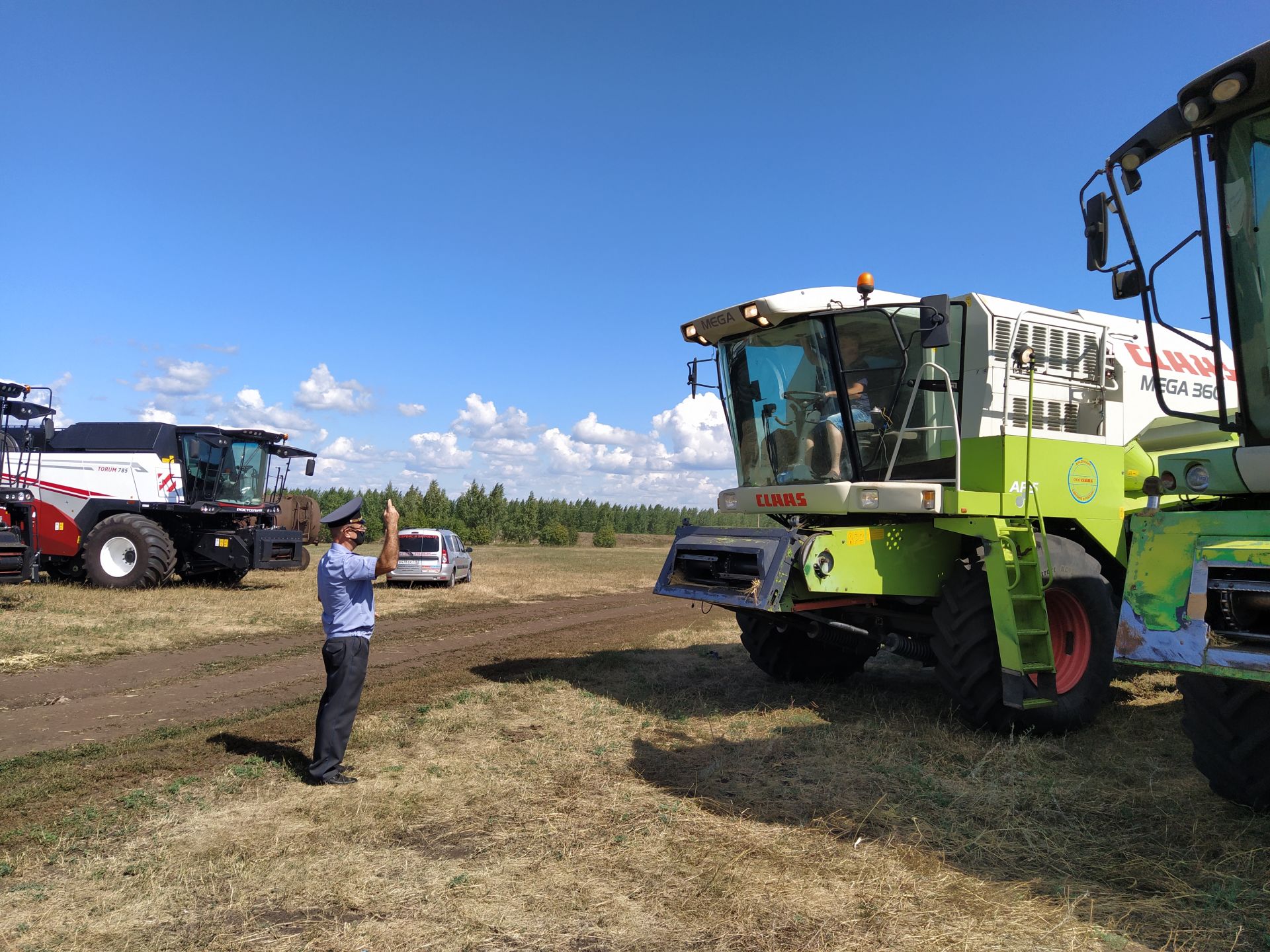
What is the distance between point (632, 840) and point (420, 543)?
672 inches

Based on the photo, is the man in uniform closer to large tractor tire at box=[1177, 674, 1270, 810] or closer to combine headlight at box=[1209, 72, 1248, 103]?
large tractor tire at box=[1177, 674, 1270, 810]

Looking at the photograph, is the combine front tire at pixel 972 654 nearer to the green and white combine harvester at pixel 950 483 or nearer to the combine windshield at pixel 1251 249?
the green and white combine harvester at pixel 950 483

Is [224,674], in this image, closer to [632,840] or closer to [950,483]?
[632,840]

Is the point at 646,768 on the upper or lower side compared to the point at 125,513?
lower

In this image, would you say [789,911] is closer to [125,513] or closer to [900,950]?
[900,950]

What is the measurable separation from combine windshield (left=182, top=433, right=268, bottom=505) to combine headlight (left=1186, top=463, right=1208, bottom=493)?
19169 mm

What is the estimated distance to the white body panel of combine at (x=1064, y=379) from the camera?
7.49 meters

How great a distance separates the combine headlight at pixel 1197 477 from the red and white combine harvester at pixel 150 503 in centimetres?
1767

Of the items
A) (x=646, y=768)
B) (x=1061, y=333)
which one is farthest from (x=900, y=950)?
(x=1061, y=333)

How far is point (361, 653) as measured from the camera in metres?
5.77

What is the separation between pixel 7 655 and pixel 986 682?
35.4 ft

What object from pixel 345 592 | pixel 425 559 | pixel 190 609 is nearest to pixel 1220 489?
pixel 345 592

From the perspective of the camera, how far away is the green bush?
5975 centimetres

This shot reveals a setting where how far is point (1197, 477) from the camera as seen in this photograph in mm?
4449
